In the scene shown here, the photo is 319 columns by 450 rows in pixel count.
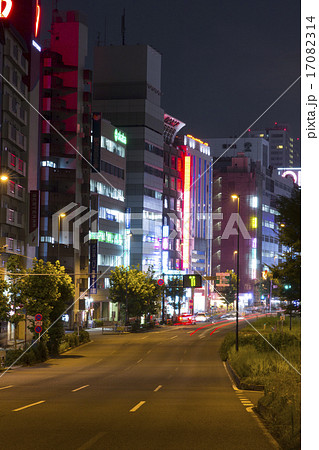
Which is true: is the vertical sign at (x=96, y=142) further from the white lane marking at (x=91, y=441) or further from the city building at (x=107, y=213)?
the white lane marking at (x=91, y=441)

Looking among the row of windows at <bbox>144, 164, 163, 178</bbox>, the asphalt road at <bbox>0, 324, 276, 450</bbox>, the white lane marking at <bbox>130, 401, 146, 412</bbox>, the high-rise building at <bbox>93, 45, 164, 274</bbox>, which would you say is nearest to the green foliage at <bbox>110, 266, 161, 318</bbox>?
the high-rise building at <bbox>93, 45, 164, 274</bbox>

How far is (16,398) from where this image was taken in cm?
2692

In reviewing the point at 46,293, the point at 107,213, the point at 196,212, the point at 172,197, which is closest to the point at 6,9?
the point at 46,293

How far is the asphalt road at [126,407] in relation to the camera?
1658cm

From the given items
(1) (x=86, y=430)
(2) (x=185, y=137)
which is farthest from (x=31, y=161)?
(2) (x=185, y=137)

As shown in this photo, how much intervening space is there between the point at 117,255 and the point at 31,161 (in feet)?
146

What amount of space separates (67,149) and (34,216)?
80.4ft

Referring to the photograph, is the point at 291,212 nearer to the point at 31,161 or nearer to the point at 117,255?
the point at 31,161

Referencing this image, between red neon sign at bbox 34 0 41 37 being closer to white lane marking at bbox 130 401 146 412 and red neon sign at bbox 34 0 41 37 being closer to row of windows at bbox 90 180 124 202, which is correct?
row of windows at bbox 90 180 124 202

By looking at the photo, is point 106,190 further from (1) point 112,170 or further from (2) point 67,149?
(2) point 67,149

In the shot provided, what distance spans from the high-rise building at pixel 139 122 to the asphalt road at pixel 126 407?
79.1 m

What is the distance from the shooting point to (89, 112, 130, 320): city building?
105056 mm

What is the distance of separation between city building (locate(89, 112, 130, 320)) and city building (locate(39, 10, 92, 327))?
449cm

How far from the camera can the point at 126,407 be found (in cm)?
2408
